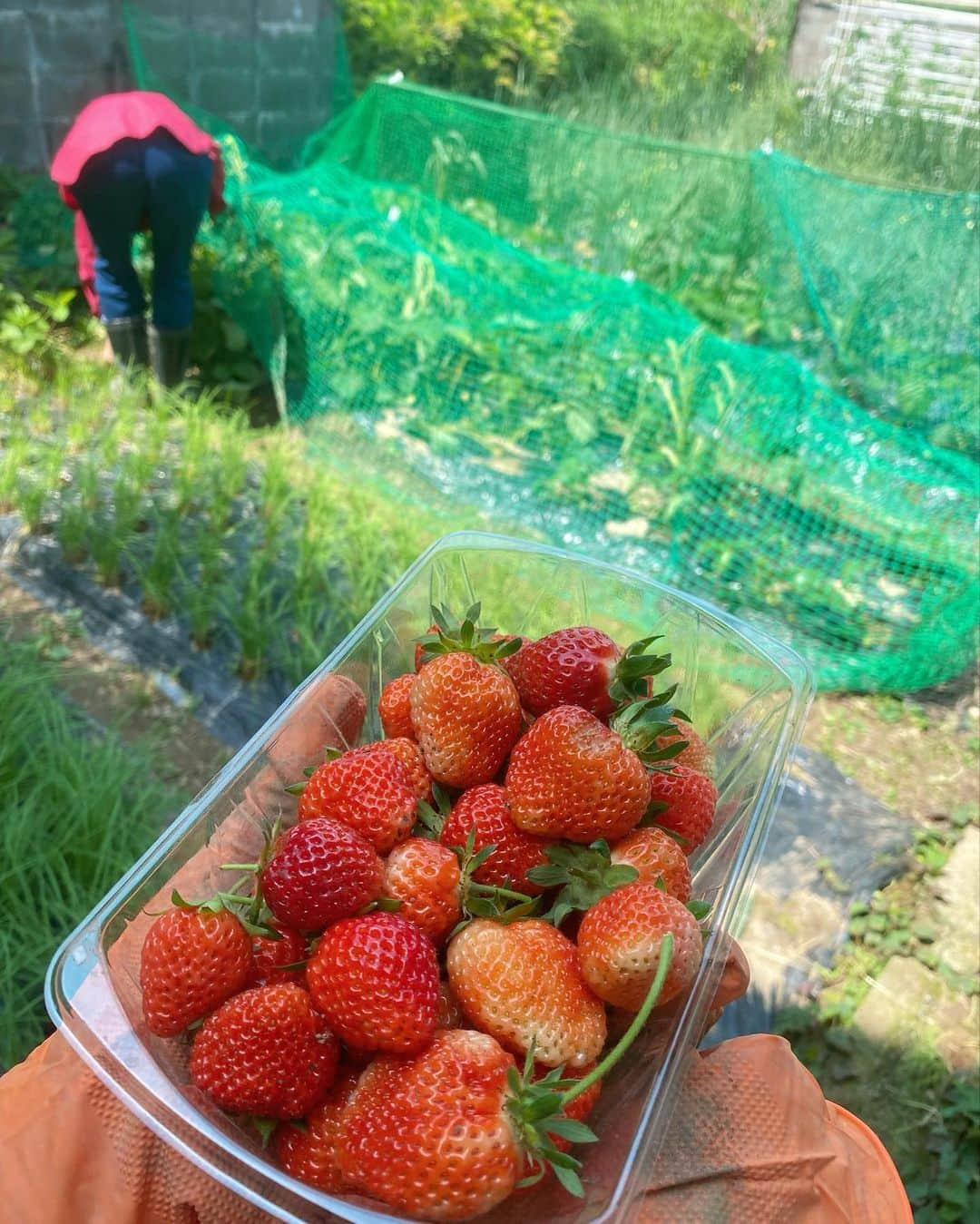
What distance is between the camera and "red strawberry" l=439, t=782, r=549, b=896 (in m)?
1.07

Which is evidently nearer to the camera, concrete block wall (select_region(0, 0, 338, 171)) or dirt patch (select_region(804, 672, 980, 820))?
dirt patch (select_region(804, 672, 980, 820))

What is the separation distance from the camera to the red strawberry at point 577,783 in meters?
1.03

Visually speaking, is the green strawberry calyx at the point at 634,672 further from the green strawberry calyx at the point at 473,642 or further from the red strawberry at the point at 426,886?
the red strawberry at the point at 426,886

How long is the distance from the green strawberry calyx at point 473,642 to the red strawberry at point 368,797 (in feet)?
0.51

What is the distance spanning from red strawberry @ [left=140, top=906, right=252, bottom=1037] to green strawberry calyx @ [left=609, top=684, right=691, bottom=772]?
17.8 inches

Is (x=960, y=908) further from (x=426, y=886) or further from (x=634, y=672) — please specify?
(x=426, y=886)

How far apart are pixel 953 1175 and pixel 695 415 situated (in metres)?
2.28

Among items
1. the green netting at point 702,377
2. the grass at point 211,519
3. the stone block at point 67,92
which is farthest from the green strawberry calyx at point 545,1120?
the stone block at point 67,92

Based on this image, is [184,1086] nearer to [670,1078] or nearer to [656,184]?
[670,1078]

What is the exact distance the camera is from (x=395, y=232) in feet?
12.7

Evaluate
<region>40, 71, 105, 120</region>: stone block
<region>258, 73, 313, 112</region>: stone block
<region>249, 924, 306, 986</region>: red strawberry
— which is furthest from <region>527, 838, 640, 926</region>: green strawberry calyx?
<region>258, 73, 313, 112</region>: stone block

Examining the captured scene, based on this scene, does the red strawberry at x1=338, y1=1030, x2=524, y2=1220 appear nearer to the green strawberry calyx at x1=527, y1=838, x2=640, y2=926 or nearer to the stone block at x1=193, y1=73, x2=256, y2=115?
the green strawberry calyx at x1=527, y1=838, x2=640, y2=926

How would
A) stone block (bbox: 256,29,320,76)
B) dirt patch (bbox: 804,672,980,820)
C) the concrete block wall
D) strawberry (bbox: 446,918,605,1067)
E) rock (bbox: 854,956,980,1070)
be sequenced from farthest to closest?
stone block (bbox: 256,29,320,76) → the concrete block wall → dirt patch (bbox: 804,672,980,820) → rock (bbox: 854,956,980,1070) → strawberry (bbox: 446,918,605,1067)

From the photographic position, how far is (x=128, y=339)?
406 centimetres
